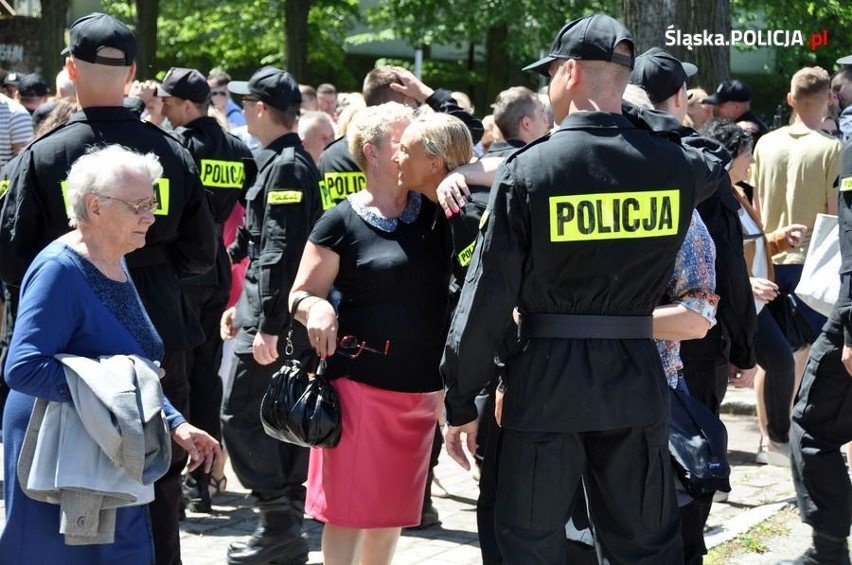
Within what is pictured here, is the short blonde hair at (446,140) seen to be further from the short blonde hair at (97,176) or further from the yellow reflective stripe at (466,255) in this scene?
the short blonde hair at (97,176)

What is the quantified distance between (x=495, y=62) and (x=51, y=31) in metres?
11.5

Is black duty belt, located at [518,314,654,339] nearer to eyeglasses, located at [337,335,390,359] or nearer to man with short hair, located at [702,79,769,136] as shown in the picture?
eyeglasses, located at [337,335,390,359]

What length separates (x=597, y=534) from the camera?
13.8ft

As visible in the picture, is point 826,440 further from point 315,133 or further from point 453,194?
point 315,133

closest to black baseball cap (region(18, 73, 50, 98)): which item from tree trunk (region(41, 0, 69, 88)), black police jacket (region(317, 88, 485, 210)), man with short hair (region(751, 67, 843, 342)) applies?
tree trunk (region(41, 0, 69, 88))

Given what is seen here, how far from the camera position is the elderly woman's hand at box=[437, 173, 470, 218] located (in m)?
4.62

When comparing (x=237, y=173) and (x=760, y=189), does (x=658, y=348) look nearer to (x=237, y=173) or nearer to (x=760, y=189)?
(x=237, y=173)

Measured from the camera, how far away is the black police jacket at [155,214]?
4.78 meters

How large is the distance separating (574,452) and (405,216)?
4.27ft

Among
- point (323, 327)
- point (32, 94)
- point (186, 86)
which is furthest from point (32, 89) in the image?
point (323, 327)

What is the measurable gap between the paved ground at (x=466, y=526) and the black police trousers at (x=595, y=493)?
1.97 metres

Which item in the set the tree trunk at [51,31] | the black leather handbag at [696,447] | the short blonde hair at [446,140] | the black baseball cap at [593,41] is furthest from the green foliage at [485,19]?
the black baseball cap at [593,41]

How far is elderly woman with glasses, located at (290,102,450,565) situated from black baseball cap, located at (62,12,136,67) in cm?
98

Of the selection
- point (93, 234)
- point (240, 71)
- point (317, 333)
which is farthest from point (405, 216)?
point (240, 71)
